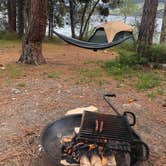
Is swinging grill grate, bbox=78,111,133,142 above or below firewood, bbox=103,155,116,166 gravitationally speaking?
above

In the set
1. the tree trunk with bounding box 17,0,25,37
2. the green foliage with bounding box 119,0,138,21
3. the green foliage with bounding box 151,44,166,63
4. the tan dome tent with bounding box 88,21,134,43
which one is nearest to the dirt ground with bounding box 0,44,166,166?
the green foliage with bounding box 151,44,166,63

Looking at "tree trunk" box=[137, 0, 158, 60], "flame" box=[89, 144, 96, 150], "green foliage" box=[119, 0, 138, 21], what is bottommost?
"flame" box=[89, 144, 96, 150]

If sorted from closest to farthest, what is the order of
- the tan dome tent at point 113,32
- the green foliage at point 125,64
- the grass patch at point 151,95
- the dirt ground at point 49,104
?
1. the dirt ground at point 49,104
2. the grass patch at point 151,95
3. the green foliage at point 125,64
4. the tan dome tent at point 113,32

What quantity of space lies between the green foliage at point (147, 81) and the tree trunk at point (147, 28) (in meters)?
0.52

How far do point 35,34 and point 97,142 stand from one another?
126 inches

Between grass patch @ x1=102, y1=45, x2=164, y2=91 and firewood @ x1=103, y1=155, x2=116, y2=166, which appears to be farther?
grass patch @ x1=102, y1=45, x2=164, y2=91

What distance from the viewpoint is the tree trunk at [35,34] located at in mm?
4527

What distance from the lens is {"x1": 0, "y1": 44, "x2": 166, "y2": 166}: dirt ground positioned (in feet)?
7.11

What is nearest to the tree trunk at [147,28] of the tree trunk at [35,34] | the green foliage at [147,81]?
the green foliage at [147,81]

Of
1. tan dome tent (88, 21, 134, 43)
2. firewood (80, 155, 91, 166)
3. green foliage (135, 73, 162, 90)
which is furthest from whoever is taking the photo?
tan dome tent (88, 21, 134, 43)

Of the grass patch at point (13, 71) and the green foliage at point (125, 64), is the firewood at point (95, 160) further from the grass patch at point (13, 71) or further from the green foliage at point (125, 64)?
the green foliage at point (125, 64)

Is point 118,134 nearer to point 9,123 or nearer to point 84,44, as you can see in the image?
point 9,123

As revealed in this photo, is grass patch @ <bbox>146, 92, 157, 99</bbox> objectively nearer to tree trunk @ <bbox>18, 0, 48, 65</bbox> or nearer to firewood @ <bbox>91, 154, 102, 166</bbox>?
firewood @ <bbox>91, 154, 102, 166</bbox>

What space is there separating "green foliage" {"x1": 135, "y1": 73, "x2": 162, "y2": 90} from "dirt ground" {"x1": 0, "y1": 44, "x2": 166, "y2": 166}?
15 cm
